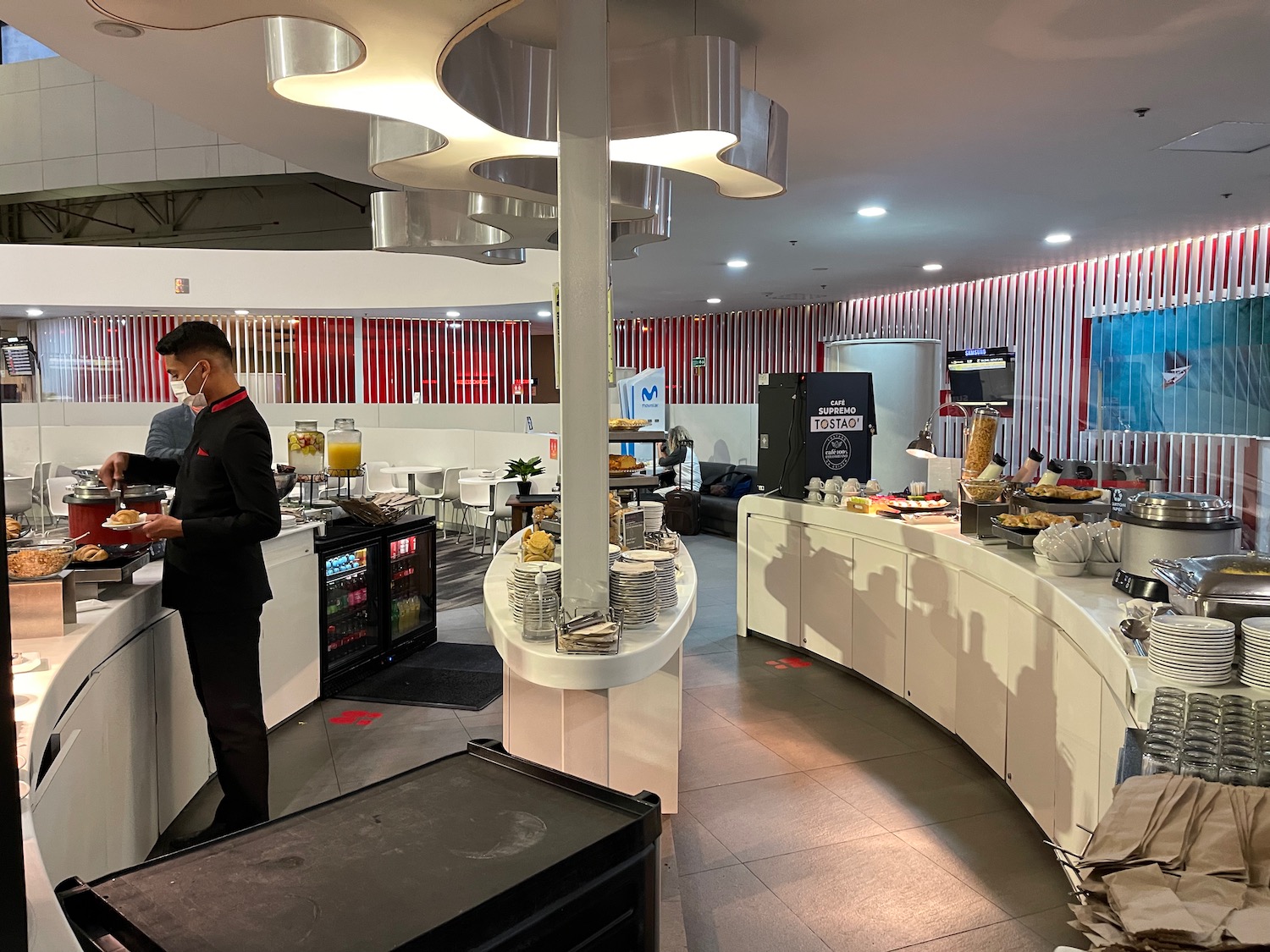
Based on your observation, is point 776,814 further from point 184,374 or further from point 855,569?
point 184,374

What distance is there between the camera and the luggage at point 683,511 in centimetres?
1220

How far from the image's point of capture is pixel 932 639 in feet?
15.7

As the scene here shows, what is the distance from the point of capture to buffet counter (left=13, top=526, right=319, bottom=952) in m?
2.19

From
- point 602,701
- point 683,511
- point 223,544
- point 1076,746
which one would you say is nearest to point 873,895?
point 1076,746

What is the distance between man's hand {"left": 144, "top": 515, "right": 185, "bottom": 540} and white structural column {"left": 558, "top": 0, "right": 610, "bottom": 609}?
1273 mm

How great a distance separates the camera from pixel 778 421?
21.3ft

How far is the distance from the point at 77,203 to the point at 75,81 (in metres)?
2.68

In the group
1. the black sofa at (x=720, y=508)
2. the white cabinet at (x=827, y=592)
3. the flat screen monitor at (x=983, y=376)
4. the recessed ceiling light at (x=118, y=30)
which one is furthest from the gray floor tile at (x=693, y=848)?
the black sofa at (x=720, y=508)

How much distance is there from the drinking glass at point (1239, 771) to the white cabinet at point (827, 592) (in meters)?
3.70

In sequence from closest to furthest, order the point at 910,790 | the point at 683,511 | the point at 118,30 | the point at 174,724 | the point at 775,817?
the point at 118,30
the point at 174,724
the point at 775,817
the point at 910,790
the point at 683,511

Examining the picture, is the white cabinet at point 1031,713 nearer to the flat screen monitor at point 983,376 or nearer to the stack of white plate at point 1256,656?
the stack of white plate at point 1256,656

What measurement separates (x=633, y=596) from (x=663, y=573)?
0.99 ft

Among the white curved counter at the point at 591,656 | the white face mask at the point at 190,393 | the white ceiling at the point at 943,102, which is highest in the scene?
the white ceiling at the point at 943,102

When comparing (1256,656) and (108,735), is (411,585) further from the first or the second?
(1256,656)
